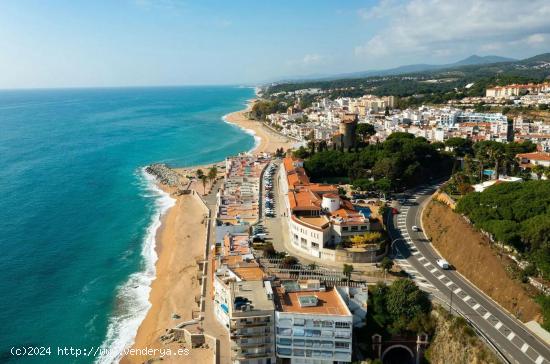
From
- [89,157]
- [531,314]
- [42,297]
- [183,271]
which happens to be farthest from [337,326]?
[89,157]

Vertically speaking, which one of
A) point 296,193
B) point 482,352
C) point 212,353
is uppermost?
Answer: point 296,193

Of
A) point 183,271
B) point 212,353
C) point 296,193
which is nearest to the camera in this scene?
point 212,353

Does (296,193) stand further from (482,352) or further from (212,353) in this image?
(482,352)

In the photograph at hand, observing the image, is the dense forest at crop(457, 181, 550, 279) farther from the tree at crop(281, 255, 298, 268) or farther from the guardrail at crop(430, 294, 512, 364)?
the tree at crop(281, 255, 298, 268)

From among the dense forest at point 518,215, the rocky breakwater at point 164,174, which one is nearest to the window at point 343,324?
the dense forest at point 518,215

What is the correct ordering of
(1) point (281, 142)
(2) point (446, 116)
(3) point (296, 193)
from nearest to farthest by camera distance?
(3) point (296, 193) < (2) point (446, 116) < (1) point (281, 142)

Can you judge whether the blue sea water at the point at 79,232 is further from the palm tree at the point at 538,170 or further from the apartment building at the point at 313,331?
the palm tree at the point at 538,170

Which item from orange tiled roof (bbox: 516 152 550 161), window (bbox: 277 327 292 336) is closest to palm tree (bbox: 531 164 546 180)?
orange tiled roof (bbox: 516 152 550 161)
